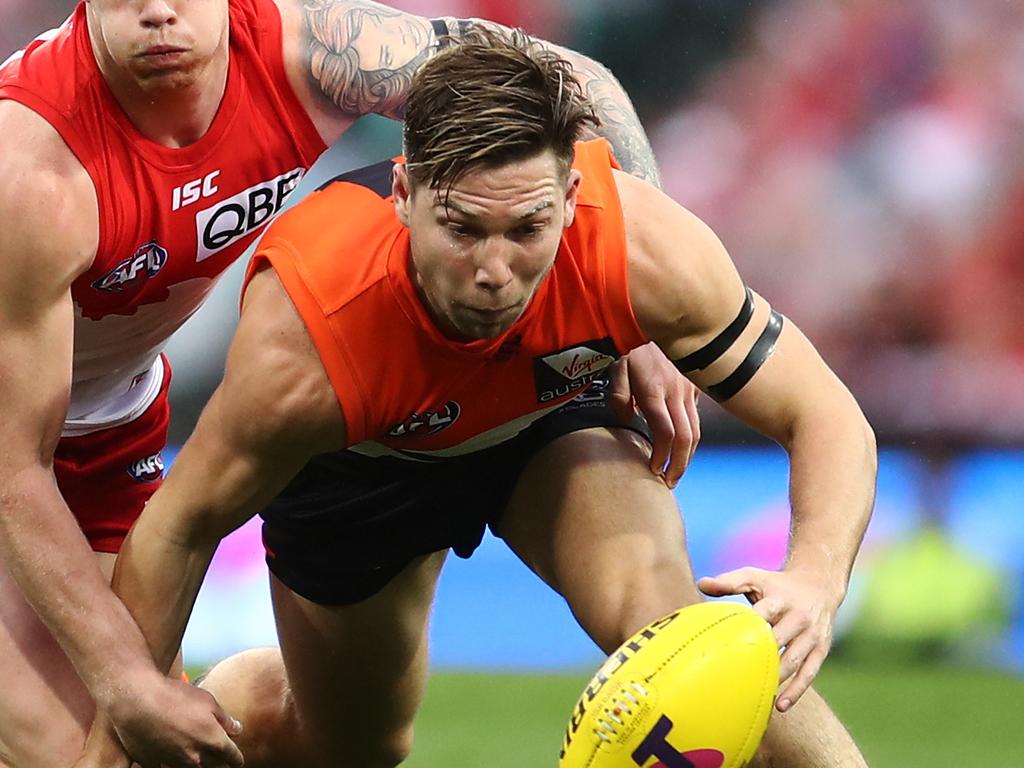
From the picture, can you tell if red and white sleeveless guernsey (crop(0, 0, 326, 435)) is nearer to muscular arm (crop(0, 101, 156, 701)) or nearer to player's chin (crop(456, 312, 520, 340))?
muscular arm (crop(0, 101, 156, 701))

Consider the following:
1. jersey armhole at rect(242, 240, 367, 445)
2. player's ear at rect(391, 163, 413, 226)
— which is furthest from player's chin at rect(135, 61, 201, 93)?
player's ear at rect(391, 163, 413, 226)

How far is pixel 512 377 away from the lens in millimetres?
3396

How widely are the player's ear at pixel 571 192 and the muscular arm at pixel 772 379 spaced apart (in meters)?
0.17

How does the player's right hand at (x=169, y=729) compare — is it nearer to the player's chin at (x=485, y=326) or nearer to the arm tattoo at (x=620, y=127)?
the player's chin at (x=485, y=326)

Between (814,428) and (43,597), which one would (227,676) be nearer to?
(43,597)

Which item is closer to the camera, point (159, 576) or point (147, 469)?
point (159, 576)

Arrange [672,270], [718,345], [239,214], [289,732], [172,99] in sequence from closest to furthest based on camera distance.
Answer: [672,270] → [718,345] → [172,99] → [239,214] → [289,732]

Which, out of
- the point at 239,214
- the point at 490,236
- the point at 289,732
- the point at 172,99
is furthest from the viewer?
the point at 289,732

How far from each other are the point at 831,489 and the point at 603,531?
0.52 metres

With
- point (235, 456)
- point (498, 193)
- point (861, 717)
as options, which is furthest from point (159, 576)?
point (861, 717)

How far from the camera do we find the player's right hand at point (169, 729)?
10.9ft

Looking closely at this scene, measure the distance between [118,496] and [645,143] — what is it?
5.34ft

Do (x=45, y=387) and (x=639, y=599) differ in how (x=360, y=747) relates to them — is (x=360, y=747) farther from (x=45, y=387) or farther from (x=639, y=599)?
(x=45, y=387)

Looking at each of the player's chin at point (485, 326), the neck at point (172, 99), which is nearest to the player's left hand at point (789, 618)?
the player's chin at point (485, 326)
